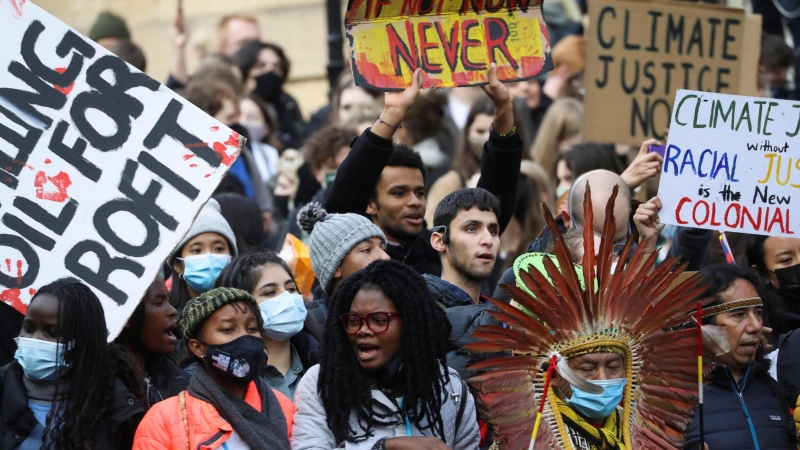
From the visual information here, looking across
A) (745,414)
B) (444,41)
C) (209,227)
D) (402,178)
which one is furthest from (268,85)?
(745,414)

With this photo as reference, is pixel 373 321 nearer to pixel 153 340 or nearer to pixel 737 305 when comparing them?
pixel 153 340

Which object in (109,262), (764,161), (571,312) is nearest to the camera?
(571,312)

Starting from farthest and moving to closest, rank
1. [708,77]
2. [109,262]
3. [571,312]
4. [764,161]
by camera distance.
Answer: [708,77]
[764,161]
[109,262]
[571,312]

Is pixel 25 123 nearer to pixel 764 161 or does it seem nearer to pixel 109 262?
pixel 109 262

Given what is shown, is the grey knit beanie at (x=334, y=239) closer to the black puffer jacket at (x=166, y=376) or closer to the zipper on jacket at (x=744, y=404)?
the black puffer jacket at (x=166, y=376)

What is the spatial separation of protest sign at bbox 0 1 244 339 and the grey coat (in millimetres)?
957

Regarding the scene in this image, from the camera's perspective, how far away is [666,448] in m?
5.13

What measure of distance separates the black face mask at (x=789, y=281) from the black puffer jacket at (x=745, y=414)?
Result: 0.73m

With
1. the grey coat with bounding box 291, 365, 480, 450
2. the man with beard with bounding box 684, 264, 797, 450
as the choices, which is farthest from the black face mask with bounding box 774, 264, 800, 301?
the grey coat with bounding box 291, 365, 480, 450

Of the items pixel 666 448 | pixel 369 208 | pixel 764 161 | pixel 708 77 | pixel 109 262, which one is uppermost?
pixel 708 77

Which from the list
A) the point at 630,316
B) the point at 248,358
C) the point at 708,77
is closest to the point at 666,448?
the point at 630,316

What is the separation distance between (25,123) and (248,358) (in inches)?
61.8

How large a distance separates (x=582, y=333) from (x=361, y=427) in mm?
836

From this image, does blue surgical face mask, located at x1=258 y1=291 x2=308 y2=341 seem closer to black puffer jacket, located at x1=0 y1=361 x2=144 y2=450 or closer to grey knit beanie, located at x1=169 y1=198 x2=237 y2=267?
black puffer jacket, located at x1=0 y1=361 x2=144 y2=450
